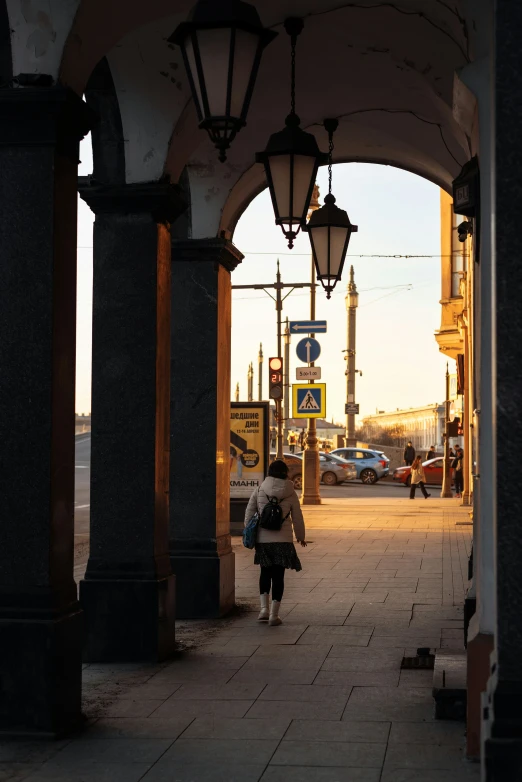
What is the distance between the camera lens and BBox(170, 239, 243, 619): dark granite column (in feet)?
36.1

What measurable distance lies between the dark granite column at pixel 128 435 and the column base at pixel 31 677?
2.34m

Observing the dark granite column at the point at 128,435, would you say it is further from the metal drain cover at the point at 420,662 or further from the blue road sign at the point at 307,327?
the blue road sign at the point at 307,327

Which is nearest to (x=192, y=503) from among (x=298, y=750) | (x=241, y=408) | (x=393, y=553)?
(x=298, y=750)

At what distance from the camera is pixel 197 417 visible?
1116cm

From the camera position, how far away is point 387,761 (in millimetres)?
5703

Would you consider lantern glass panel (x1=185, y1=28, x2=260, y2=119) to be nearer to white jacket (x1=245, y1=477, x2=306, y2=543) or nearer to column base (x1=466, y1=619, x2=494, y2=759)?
column base (x1=466, y1=619, x2=494, y2=759)

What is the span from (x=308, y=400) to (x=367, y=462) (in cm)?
2041

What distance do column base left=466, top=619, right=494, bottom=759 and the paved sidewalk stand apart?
0.40 feet

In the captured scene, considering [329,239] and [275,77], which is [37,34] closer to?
[275,77]

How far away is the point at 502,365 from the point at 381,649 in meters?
5.42

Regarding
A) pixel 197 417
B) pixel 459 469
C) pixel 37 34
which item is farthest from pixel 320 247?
pixel 459 469

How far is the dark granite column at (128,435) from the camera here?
860 cm

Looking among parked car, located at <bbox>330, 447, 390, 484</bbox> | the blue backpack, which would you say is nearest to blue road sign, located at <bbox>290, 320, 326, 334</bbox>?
the blue backpack

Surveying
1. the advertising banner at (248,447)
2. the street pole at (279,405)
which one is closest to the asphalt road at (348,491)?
the street pole at (279,405)
